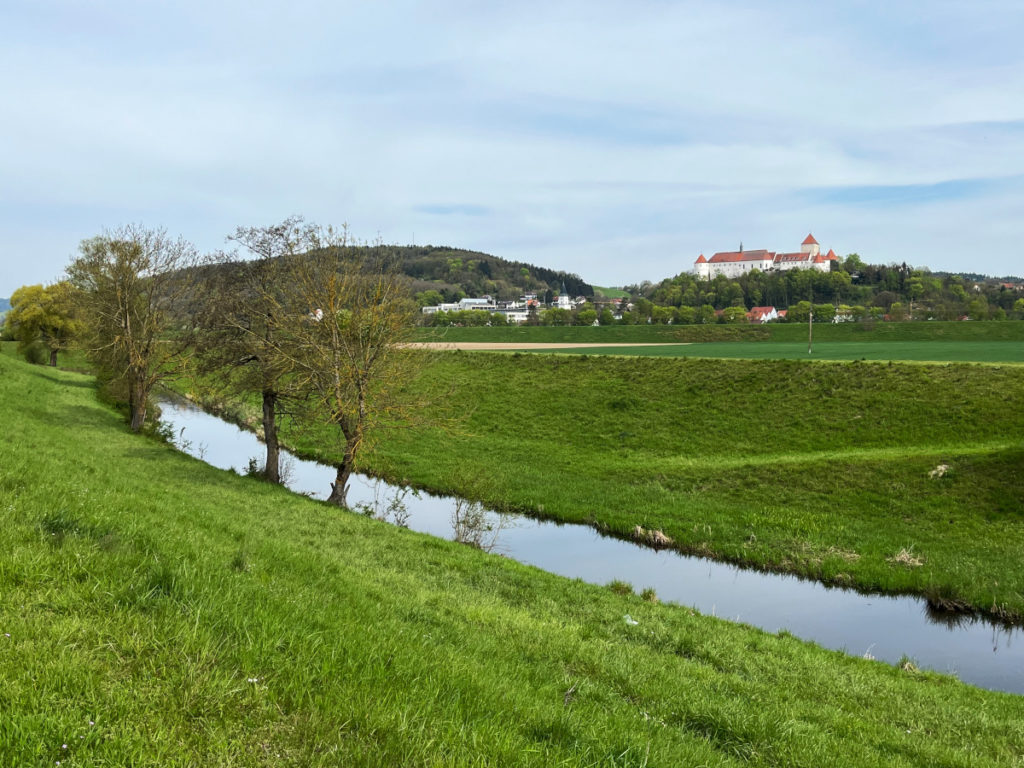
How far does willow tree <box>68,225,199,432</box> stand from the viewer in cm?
3269

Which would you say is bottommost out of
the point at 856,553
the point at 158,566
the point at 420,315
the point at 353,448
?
the point at 856,553

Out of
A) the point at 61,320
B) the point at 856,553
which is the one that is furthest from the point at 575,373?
the point at 61,320

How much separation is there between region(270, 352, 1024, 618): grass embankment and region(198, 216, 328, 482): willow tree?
538cm

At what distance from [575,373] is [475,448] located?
15.2 metres

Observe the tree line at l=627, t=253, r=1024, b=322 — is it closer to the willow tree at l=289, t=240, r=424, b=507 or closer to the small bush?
the small bush

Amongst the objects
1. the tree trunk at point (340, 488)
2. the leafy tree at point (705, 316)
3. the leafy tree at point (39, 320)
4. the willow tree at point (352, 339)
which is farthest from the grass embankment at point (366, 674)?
the leafy tree at point (705, 316)

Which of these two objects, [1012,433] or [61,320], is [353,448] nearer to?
[1012,433]

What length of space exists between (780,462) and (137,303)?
33.6 m

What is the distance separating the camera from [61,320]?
60.9 metres

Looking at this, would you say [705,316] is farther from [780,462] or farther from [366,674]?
[366,674]

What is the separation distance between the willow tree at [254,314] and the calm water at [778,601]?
744cm

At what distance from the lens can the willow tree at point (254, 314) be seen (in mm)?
22109

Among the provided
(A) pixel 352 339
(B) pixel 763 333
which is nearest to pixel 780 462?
(A) pixel 352 339

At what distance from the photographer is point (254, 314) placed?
2280 cm
